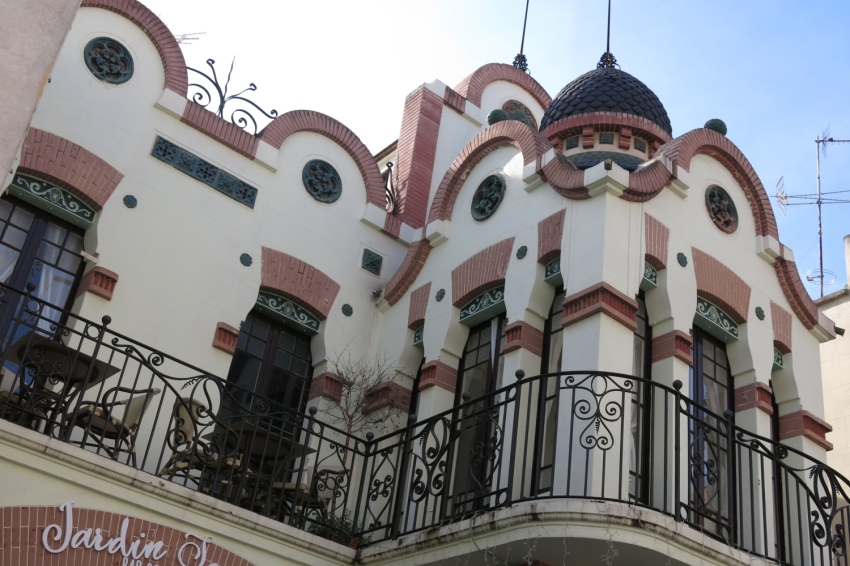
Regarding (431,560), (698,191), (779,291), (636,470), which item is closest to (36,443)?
(431,560)

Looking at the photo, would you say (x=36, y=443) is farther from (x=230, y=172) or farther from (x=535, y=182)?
(x=535, y=182)

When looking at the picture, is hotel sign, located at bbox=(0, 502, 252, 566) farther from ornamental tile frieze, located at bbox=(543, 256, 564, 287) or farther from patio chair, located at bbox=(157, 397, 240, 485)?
ornamental tile frieze, located at bbox=(543, 256, 564, 287)

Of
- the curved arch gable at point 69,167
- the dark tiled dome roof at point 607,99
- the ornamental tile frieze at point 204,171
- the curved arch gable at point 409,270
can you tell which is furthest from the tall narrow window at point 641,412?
the curved arch gable at point 69,167

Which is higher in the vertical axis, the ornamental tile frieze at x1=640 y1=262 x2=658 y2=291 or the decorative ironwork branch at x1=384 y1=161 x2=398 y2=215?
the decorative ironwork branch at x1=384 y1=161 x2=398 y2=215

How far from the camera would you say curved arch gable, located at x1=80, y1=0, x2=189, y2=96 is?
11148 mm

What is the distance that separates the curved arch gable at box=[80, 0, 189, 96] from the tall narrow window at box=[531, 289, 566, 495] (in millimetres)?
4717

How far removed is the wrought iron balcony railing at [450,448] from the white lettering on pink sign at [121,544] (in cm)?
50

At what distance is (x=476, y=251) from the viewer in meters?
11.1

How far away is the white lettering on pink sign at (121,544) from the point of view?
757cm

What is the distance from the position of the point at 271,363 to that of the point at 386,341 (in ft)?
4.41

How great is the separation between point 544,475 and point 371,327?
3.51 metres

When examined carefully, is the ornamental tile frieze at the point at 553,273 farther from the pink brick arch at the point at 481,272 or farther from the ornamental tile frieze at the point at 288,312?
the ornamental tile frieze at the point at 288,312

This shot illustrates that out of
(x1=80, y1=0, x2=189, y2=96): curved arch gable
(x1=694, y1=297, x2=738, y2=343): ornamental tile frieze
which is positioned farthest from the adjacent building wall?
(x1=694, y1=297, x2=738, y2=343): ornamental tile frieze

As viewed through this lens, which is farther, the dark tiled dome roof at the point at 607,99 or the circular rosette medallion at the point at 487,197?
the dark tiled dome roof at the point at 607,99
